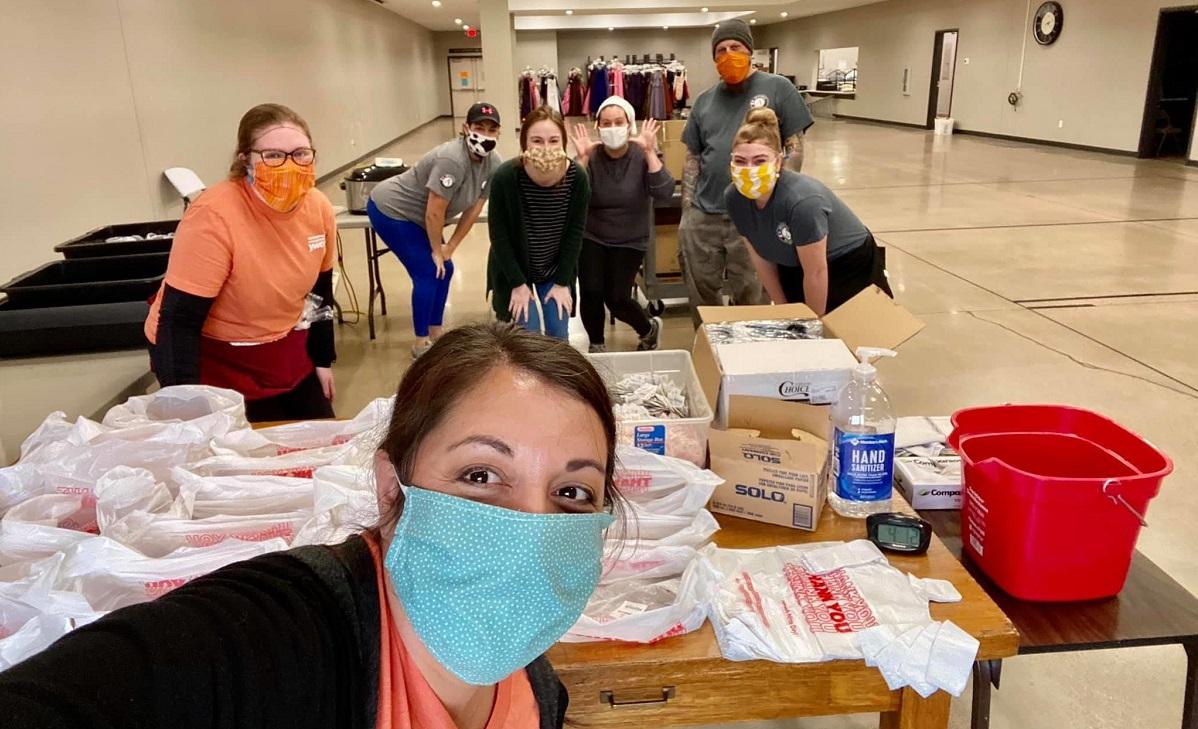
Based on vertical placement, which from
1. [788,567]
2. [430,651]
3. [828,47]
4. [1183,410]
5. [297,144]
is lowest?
[1183,410]

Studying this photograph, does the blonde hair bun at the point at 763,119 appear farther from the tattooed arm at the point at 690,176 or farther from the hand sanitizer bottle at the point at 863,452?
the hand sanitizer bottle at the point at 863,452

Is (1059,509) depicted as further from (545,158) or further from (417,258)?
(417,258)

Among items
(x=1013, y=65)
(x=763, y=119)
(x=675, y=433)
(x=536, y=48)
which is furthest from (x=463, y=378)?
(x=536, y=48)

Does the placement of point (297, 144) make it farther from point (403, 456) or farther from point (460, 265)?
point (460, 265)

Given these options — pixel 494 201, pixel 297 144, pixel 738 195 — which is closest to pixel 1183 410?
pixel 738 195

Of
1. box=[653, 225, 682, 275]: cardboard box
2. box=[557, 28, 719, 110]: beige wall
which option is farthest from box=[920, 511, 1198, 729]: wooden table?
box=[557, 28, 719, 110]: beige wall

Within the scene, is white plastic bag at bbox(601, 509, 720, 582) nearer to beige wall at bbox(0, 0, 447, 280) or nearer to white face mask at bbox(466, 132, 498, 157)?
white face mask at bbox(466, 132, 498, 157)

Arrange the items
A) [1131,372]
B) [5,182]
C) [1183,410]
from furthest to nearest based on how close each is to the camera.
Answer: [5,182] < [1131,372] < [1183,410]

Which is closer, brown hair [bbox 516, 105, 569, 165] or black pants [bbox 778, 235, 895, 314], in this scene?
black pants [bbox 778, 235, 895, 314]

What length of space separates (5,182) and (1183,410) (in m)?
6.11

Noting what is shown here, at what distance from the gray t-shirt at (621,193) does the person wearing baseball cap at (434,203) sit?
53 centimetres

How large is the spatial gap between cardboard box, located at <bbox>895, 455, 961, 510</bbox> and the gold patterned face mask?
2183 millimetres

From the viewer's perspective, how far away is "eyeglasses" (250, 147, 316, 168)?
2162 mm

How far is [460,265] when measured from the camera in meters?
7.05
